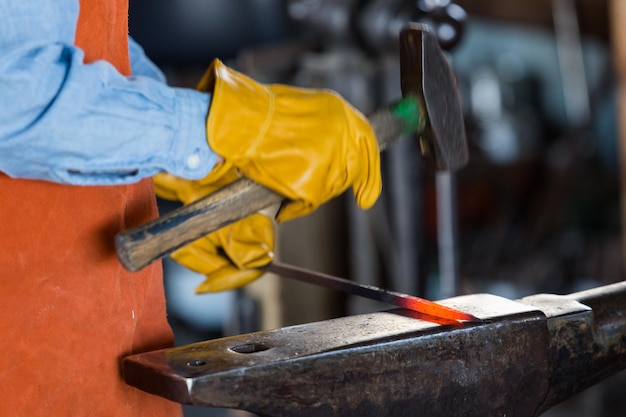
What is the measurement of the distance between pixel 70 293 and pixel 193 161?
0.78 ft

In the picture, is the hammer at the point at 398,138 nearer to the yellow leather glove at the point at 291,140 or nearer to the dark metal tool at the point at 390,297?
the yellow leather glove at the point at 291,140

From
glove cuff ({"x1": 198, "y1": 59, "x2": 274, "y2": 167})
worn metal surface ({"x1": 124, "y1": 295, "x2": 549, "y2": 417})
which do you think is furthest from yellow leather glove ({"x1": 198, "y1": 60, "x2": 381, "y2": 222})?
worn metal surface ({"x1": 124, "y1": 295, "x2": 549, "y2": 417})

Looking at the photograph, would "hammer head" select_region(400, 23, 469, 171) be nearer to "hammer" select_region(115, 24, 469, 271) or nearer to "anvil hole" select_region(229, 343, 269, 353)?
"hammer" select_region(115, 24, 469, 271)

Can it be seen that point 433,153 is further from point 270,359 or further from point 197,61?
Answer: point 197,61

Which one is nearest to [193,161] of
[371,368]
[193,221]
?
[193,221]

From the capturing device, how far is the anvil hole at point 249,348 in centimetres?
110

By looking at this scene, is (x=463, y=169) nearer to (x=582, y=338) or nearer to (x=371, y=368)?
(x=582, y=338)

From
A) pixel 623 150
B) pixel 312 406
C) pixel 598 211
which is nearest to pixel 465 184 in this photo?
pixel 598 211

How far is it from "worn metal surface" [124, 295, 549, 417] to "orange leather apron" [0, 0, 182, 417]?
69 mm

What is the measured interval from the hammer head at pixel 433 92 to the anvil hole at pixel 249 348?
15.0 inches

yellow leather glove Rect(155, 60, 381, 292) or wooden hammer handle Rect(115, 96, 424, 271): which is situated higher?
yellow leather glove Rect(155, 60, 381, 292)

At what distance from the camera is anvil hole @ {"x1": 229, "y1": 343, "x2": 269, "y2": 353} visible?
1.10 meters

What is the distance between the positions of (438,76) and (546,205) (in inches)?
183

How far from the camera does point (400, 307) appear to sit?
1304 millimetres
